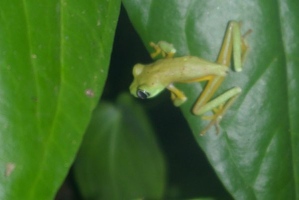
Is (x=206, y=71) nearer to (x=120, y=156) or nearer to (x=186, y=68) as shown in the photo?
(x=186, y=68)

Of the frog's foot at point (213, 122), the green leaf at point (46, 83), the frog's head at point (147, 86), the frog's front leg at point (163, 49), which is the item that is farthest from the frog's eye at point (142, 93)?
the green leaf at point (46, 83)

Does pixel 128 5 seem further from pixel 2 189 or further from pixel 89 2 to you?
pixel 2 189

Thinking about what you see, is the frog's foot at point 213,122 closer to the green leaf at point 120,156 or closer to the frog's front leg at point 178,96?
the frog's front leg at point 178,96

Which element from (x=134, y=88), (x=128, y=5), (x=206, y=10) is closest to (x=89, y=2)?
(x=128, y=5)

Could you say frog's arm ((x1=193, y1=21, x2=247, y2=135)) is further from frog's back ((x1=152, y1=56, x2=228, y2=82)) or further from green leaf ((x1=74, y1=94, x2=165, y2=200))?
green leaf ((x1=74, y1=94, x2=165, y2=200))

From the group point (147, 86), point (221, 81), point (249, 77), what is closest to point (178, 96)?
point (221, 81)

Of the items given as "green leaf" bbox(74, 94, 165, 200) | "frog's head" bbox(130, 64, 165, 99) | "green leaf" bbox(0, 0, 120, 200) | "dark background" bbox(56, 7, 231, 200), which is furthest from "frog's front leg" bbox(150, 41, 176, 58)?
"green leaf" bbox(74, 94, 165, 200)
